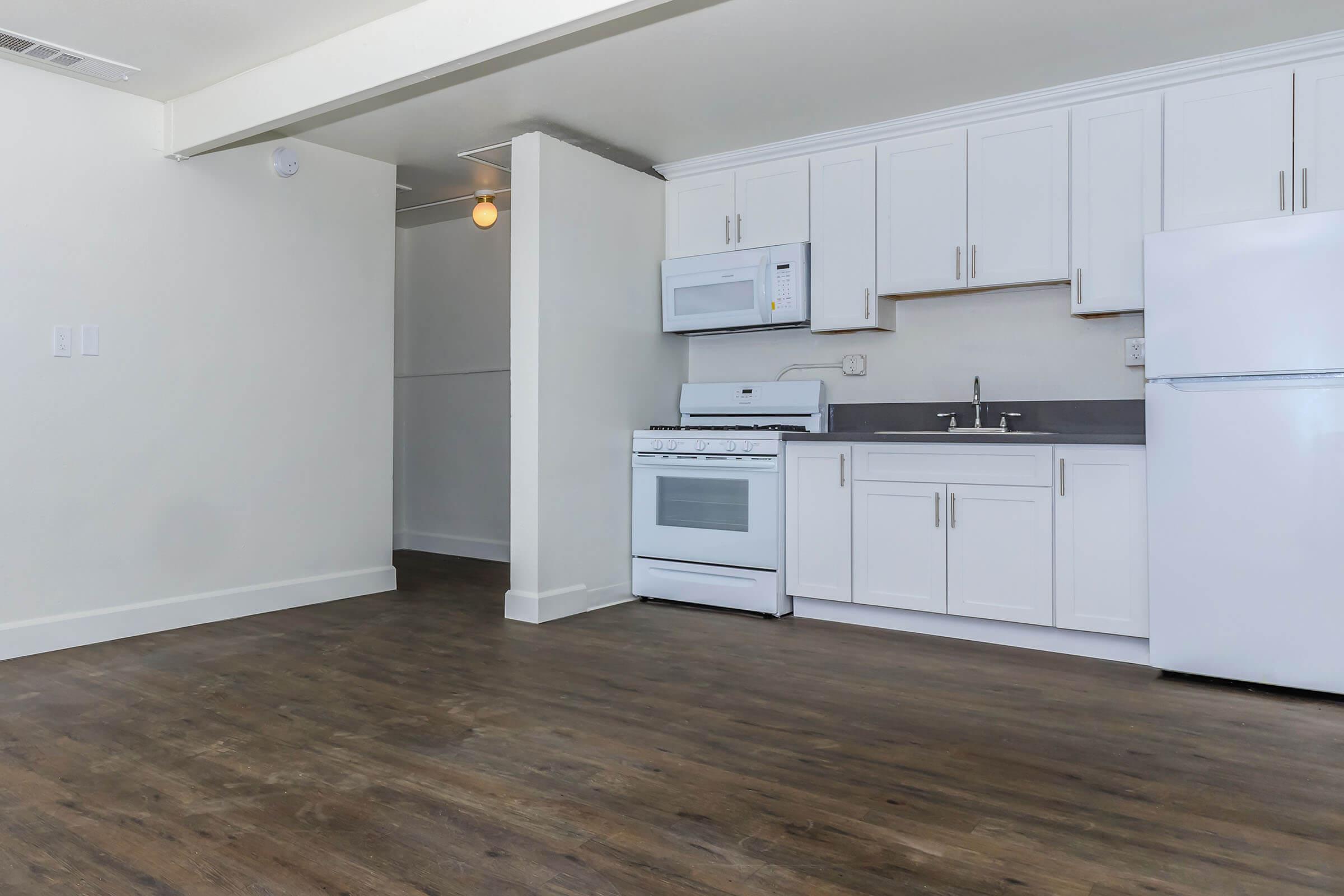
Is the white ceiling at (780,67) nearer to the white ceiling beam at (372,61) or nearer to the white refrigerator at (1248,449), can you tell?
the white ceiling beam at (372,61)

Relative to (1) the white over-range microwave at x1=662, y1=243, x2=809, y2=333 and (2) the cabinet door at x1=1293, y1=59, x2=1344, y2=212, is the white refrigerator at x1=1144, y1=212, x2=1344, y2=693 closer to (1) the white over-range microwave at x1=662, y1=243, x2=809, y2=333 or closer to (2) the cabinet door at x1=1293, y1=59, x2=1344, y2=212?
(2) the cabinet door at x1=1293, y1=59, x2=1344, y2=212

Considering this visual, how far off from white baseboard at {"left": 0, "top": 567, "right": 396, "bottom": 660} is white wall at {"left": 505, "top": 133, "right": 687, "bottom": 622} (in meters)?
1.07

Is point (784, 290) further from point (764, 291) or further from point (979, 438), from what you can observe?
point (979, 438)

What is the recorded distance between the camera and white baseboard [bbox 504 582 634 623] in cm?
404

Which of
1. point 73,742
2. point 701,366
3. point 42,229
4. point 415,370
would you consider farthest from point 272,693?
point 415,370

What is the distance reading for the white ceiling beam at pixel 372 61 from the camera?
108 inches

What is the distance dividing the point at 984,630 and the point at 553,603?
191 cm

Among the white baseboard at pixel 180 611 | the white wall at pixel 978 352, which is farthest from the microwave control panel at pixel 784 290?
the white baseboard at pixel 180 611

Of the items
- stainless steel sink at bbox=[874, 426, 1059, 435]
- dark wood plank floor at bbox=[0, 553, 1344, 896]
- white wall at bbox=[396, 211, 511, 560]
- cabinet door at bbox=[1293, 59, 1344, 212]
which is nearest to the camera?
dark wood plank floor at bbox=[0, 553, 1344, 896]

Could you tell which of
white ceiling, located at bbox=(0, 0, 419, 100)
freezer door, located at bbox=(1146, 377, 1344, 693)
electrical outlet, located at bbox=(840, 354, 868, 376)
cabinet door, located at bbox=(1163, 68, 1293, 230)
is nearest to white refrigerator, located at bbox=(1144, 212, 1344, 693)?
freezer door, located at bbox=(1146, 377, 1344, 693)

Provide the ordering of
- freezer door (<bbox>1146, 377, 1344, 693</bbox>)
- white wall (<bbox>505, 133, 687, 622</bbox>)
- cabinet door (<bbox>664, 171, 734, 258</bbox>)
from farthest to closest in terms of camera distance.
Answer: cabinet door (<bbox>664, 171, 734, 258</bbox>)
white wall (<bbox>505, 133, 687, 622</bbox>)
freezer door (<bbox>1146, 377, 1344, 693</bbox>)

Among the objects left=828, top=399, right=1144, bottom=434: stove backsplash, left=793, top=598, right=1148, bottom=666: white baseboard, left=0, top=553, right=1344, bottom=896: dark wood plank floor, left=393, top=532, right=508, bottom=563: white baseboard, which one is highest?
left=828, top=399, right=1144, bottom=434: stove backsplash

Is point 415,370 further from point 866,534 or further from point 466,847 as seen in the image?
point 466,847

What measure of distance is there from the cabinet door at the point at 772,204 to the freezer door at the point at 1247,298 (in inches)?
67.1
